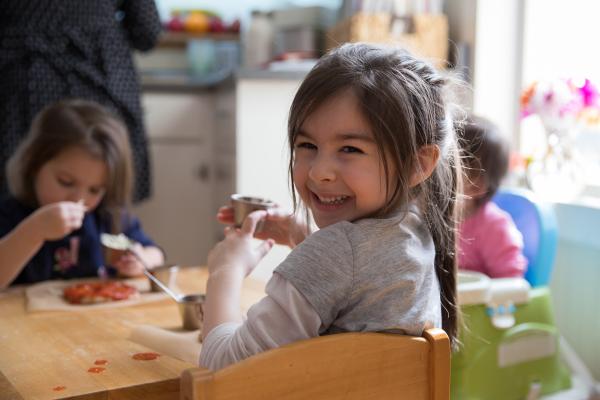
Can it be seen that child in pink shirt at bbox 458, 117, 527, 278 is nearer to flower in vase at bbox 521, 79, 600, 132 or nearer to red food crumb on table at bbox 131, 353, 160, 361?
flower in vase at bbox 521, 79, 600, 132

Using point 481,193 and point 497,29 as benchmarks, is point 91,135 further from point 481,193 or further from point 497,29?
point 497,29

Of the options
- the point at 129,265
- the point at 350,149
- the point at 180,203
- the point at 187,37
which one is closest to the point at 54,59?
the point at 180,203

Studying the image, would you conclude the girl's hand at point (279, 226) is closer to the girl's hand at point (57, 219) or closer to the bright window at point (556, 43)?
the girl's hand at point (57, 219)

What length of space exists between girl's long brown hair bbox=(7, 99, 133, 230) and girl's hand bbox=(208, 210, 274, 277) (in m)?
0.79

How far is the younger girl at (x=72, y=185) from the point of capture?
1647mm

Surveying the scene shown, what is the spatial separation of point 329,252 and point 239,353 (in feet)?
0.51

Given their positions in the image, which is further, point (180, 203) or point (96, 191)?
point (180, 203)

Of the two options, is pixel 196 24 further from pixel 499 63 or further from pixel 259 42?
pixel 499 63

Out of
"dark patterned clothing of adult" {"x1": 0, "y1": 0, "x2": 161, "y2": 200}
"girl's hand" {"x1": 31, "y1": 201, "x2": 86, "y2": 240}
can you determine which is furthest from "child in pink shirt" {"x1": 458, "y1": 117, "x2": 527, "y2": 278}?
"dark patterned clothing of adult" {"x1": 0, "y1": 0, "x2": 161, "y2": 200}

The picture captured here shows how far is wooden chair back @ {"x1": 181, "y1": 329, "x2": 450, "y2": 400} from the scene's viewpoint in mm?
698

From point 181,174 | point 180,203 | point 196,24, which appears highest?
point 196,24

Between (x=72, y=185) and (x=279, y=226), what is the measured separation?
724mm

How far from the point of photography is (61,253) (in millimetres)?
1658

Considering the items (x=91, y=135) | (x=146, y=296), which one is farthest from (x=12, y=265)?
(x=91, y=135)
